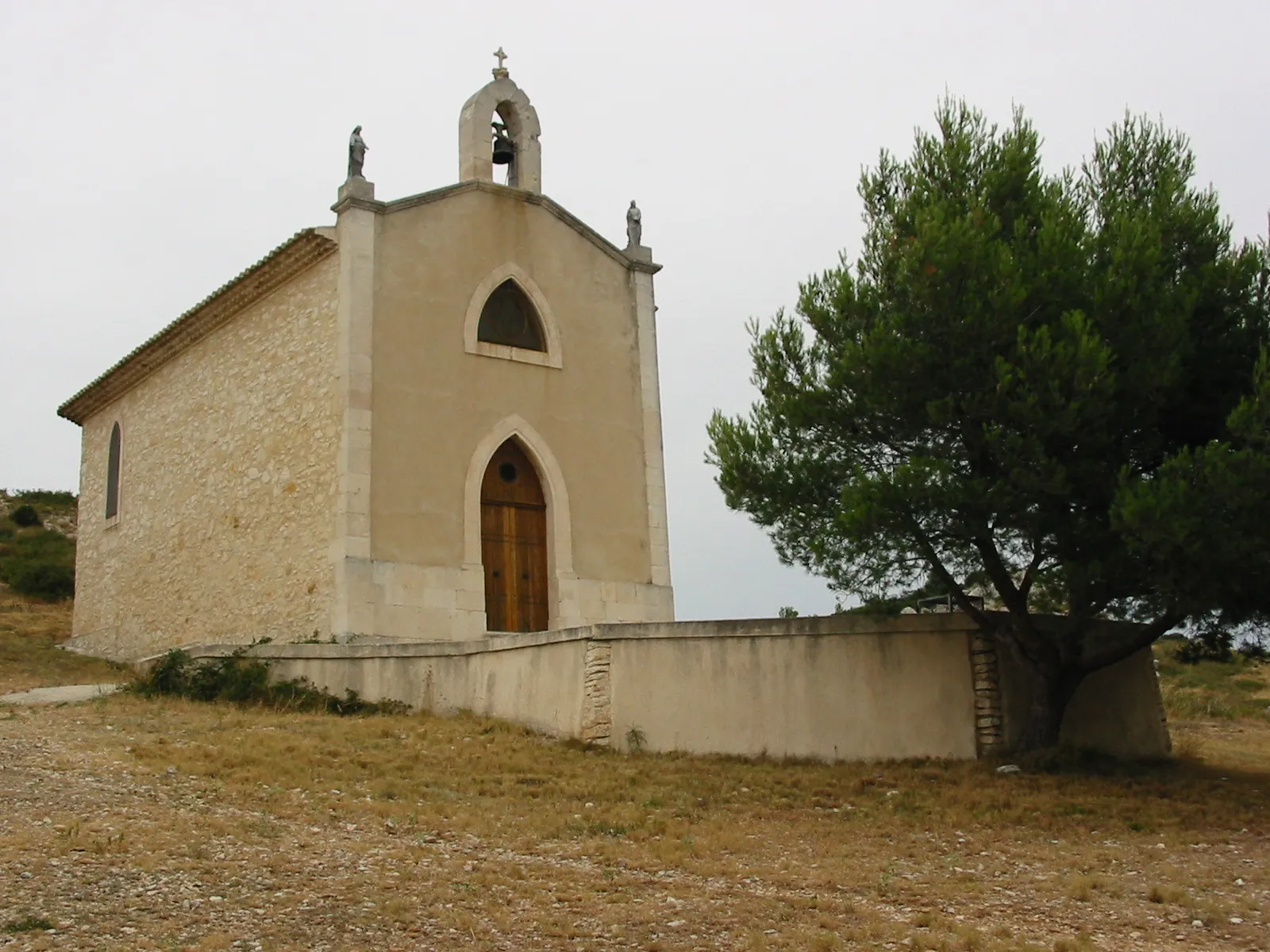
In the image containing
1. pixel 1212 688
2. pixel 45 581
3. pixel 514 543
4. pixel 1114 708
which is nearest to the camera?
pixel 1114 708

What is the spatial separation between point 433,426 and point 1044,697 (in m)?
8.42

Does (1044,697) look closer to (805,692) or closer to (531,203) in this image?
(805,692)

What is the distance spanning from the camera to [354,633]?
16844mm

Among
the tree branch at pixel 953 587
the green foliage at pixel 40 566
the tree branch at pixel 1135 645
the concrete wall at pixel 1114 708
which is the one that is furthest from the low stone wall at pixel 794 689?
the green foliage at pixel 40 566

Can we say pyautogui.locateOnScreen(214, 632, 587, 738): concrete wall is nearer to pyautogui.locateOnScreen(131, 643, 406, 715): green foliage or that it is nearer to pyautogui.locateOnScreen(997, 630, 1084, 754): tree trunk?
pyautogui.locateOnScreen(131, 643, 406, 715): green foliage

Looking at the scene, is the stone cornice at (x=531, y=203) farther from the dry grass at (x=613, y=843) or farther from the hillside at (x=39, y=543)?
the hillside at (x=39, y=543)

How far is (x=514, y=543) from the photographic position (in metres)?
18.8

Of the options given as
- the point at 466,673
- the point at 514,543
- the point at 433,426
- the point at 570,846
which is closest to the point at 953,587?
the point at 570,846

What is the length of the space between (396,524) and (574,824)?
7555mm

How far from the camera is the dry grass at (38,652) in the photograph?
1984 cm

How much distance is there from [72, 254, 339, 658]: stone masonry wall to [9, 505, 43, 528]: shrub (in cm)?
1277

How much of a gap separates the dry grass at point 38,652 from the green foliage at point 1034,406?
10.6 meters

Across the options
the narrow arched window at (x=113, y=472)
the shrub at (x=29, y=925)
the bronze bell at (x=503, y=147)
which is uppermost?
the bronze bell at (x=503, y=147)

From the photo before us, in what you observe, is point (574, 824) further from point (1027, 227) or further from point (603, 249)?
point (603, 249)
